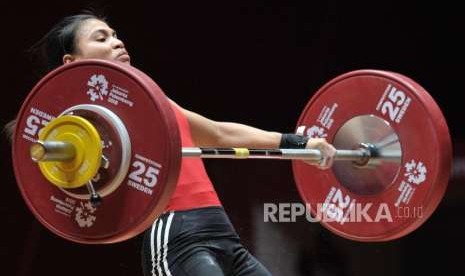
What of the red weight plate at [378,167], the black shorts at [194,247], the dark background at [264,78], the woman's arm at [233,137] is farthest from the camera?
the dark background at [264,78]

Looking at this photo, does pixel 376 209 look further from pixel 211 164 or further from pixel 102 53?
pixel 211 164

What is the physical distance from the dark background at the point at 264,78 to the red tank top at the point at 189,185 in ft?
4.56

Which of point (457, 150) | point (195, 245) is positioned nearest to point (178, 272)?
point (195, 245)

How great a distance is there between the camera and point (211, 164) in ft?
12.7

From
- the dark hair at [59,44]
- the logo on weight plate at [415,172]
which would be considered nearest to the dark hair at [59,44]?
the dark hair at [59,44]

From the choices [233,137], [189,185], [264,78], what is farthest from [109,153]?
[264,78]

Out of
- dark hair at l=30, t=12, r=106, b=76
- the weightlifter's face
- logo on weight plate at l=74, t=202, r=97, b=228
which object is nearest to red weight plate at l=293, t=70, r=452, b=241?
the weightlifter's face

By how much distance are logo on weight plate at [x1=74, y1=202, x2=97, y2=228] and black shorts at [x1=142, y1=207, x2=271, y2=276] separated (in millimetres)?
290

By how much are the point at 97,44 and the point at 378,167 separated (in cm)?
100

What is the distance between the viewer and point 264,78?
13.2ft

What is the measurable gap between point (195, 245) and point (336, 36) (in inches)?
82.2

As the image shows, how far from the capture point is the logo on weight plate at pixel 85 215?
213 centimetres

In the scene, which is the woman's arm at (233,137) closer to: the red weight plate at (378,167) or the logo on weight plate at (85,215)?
the red weight plate at (378,167)

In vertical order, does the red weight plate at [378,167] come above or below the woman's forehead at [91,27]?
below
